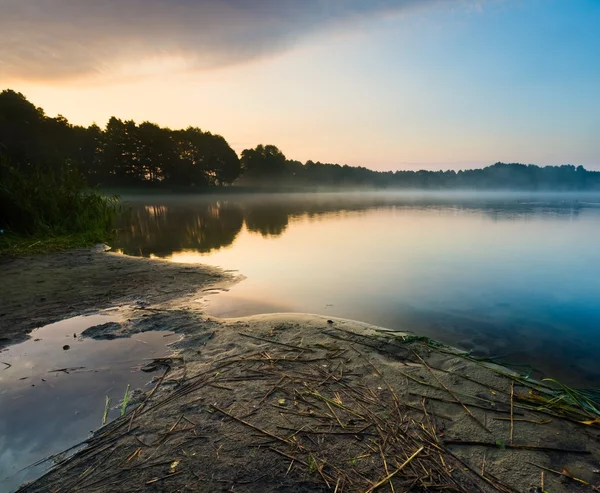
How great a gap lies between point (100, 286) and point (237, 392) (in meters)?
6.14

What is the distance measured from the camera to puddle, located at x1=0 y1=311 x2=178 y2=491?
9.52 ft

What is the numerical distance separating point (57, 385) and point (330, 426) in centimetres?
335

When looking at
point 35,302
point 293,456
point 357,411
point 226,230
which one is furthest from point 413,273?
point 226,230

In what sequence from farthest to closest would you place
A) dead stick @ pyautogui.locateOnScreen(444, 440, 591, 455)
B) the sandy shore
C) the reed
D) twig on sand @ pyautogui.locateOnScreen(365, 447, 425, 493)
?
the reed → dead stick @ pyautogui.locateOnScreen(444, 440, 591, 455) → the sandy shore → twig on sand @ pyautogui.locateOnScreen(365, 447, 425, 493)

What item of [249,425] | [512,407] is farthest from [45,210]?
[512,407]

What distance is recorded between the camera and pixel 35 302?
6.66 meters

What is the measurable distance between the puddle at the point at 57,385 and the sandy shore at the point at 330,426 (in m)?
0.31

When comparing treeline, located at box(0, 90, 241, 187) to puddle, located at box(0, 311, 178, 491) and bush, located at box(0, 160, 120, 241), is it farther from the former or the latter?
puddle, located at box(0, 311, 178, 491)

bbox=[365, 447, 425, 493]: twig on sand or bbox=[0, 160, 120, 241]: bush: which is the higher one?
bbox=[0, 160, 120, 241]: bush

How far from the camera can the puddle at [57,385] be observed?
2.90 metres

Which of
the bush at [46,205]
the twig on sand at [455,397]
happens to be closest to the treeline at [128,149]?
the bush at [46,205]

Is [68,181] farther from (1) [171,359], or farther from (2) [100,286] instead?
(1) [171,359]

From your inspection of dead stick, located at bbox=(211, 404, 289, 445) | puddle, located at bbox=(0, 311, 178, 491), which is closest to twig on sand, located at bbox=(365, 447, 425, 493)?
dead stick, located at bbox=(211, 404, 289, 445)

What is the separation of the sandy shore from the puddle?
1.01ft
